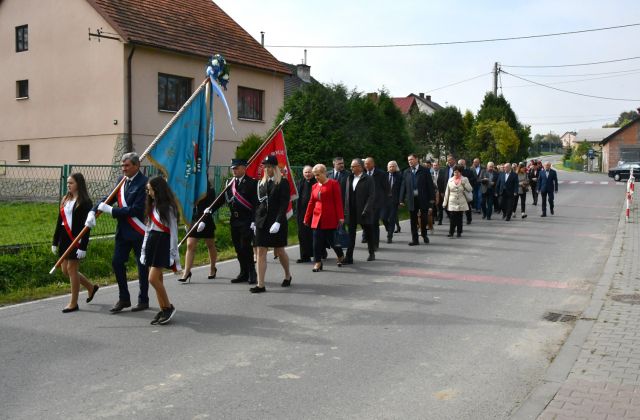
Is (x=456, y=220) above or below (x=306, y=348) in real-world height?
above

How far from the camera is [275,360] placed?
19.5 ft

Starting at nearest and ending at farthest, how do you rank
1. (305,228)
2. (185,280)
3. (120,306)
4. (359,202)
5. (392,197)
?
(120,306), (185,280), (305,228), (359,202), (392,197)

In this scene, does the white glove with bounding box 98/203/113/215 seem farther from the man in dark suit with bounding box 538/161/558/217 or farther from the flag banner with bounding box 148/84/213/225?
the man in dark suit with bounding box 538/161/558/217

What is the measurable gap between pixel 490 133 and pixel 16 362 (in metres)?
44.7

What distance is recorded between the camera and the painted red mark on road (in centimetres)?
967

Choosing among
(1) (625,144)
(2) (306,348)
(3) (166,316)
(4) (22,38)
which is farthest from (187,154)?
(1) (625,144)

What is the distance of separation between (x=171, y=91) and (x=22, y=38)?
7047 millimetres

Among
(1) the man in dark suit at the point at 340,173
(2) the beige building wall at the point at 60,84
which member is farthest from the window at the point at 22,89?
(1) the man in dark suit at the point at 340,173

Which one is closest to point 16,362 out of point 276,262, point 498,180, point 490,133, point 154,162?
point 154,162

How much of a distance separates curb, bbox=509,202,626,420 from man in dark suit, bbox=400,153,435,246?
508 centimetres

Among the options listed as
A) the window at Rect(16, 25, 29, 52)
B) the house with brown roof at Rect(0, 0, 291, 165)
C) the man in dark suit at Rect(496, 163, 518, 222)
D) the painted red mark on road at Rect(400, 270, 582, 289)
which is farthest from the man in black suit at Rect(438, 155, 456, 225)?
the window at Rect(16, 25, 29, 52)

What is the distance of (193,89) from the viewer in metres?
26.3

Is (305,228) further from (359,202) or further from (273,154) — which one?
(273,154)

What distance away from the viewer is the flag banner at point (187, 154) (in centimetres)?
827
